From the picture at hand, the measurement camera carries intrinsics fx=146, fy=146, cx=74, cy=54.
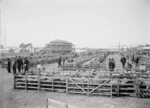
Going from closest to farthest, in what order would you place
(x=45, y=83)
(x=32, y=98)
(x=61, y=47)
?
(x=32, y=98) → (x=45, y=83) → (x=61, y=47)

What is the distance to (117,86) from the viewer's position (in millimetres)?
7996

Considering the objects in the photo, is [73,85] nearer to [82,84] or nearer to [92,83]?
[82,84]

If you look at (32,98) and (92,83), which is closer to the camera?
(32,98)

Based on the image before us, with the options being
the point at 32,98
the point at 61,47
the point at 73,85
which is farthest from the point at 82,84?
the point at 61,47

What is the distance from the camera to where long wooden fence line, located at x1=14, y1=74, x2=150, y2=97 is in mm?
7977

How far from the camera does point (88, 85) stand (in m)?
8.25

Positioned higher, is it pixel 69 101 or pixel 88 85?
pixel 88 85

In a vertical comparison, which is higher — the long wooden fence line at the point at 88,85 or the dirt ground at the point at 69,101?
the long wooden fence line at the point at 88,85

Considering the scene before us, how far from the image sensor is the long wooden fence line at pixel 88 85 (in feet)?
26.2

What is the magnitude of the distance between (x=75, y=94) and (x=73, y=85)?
66 centimetres

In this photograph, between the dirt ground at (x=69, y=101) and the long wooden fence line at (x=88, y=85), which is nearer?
the dirt ground at (x=69, y=101)

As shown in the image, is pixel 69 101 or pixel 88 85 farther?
pixel 88 85

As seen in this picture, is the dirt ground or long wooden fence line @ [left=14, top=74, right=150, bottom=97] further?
long wooden fence line @ [left=14, top=74, right=150, bottom=97]

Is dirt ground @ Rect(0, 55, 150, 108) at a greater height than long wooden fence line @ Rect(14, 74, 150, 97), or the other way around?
long wooden fence line @ Rect(14, 74, 150, 97)
